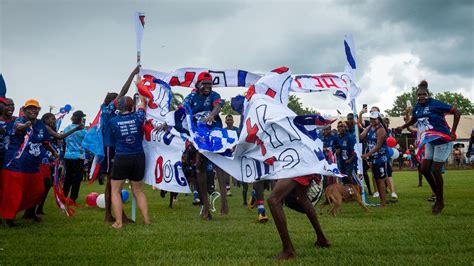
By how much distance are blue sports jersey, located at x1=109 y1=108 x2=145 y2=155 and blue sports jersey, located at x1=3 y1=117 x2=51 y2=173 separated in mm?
1609

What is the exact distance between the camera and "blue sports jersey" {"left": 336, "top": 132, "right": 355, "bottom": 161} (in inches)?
433

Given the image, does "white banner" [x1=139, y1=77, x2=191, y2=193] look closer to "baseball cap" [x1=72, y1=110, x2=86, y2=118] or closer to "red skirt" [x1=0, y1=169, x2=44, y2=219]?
"red skirt" [x1=0, y1=169, x2=44, y2=219]

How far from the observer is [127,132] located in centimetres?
723

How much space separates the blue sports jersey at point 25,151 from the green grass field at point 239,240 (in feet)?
3.39

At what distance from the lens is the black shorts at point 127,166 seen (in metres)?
7.21

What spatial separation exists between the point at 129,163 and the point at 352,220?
13.1 feet

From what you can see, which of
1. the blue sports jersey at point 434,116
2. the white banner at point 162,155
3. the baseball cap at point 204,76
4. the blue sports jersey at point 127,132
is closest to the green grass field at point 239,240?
the white banner at point 162,155

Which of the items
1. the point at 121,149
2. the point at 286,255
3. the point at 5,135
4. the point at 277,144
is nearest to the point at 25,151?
the point at 5,135

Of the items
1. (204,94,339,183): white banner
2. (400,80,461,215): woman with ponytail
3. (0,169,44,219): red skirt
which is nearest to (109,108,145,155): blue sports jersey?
(0,169,44,219): red skirt

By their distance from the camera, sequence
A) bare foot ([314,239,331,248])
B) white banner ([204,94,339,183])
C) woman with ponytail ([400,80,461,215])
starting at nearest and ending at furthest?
1. white banner ([204,94,339,183])
2. bare foot ([314,239,331,248])
3. woman with ponytail ([400,80,461,215])

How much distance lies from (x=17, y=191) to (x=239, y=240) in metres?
4.14

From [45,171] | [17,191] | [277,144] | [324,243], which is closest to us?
[277,144]

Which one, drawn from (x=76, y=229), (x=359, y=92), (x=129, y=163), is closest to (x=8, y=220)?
(x=76, y=229)

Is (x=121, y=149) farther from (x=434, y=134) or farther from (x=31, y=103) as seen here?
(x=434, y=134)
